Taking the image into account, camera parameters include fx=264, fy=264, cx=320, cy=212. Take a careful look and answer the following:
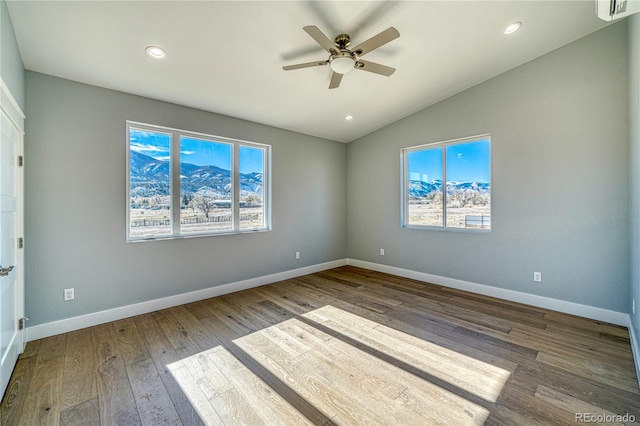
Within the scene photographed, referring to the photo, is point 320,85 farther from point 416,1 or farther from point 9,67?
point 9,67

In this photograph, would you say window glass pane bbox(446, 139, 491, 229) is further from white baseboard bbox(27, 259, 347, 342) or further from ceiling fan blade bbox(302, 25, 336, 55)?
white baseboard bbox(27, 259, 347, 342)

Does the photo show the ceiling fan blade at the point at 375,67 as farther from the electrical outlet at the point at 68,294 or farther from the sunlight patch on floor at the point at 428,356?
the electrical outlet at the point at 68,294

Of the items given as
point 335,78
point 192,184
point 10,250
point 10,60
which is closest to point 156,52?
point 10,60

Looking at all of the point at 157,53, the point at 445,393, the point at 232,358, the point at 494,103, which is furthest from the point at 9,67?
the point at 494,103

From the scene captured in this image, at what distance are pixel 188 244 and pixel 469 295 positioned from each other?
4.05 meters

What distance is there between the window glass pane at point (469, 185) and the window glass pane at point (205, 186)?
3.53 m

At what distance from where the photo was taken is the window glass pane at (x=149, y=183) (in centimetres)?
323

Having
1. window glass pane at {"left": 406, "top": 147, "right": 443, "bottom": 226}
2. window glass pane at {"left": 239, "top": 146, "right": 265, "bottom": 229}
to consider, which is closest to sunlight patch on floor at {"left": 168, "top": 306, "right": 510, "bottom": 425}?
window glass pane at {"left": 239, "top": 146, "right": 265, "bottom": 229}

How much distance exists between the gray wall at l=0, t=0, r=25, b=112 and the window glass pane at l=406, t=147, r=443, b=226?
4887 millimetres

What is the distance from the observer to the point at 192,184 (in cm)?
370

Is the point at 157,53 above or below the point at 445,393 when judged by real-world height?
above

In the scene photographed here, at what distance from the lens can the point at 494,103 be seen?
3744 mm

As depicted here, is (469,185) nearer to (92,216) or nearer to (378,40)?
(378,40)

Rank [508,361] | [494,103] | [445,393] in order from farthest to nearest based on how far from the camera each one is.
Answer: [494,103] → [508,361] → [445,393]
